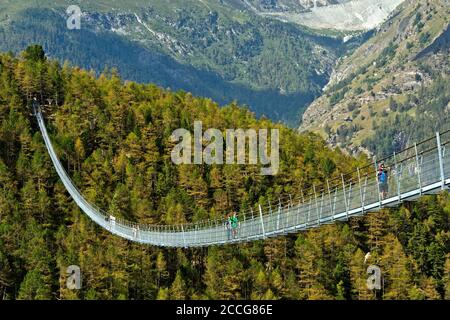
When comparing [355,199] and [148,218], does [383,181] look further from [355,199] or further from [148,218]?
[148,218]

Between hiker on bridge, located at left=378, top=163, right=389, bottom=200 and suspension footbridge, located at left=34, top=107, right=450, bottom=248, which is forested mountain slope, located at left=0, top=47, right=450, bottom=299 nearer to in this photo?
suspension footbridge, located at left=34, top=107, right=450, bottom=248

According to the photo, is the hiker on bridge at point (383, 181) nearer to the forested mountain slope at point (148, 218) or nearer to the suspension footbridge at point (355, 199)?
the suspension footbridge at point (355, 199)

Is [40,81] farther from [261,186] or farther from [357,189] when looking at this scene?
[357,189]

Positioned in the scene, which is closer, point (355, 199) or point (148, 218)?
point (355, 199)

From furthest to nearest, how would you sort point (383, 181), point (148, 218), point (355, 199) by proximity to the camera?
point (148, 218)
point (355, 199)
point (383, 181)

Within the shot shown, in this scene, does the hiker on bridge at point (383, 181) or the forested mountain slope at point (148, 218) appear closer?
the hiker on bridge at point (383, 181)

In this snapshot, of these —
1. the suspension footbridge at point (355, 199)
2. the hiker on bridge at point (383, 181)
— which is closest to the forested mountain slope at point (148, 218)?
the suspension footbridge at point (355, 199)

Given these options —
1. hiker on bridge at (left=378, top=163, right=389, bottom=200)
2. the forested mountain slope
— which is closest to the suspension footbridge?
hiker on bridge at (left=378, top=163, right=389, bottom=200)

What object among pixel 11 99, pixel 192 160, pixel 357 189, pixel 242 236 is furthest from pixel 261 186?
pixel 357 189

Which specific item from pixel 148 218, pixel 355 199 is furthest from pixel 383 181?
pixel 148 218
